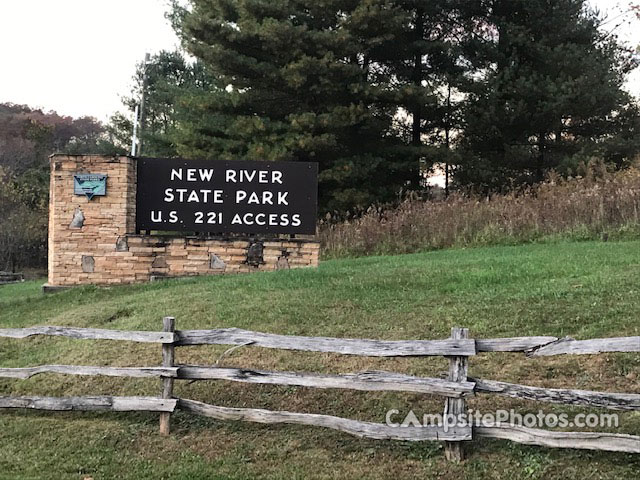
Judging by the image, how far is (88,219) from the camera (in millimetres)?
11273

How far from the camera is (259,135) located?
19156mm

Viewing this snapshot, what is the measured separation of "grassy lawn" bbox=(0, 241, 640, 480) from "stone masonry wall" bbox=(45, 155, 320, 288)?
4.46 ft

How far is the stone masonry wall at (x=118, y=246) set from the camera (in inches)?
442

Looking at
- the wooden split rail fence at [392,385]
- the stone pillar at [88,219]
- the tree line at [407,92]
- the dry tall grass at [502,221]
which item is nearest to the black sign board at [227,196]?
the stone pillar at [88,219]

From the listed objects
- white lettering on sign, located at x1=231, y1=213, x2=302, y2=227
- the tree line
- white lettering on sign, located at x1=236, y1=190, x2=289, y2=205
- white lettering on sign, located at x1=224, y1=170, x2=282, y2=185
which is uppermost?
the tree line

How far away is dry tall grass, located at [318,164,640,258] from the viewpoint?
12.0 meters

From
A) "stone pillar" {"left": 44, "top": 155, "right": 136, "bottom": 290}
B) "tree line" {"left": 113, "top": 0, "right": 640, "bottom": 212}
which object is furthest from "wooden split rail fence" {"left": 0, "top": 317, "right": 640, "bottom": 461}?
"tree line" {"left": 113, "top": 0, "right": 640, "bottom": 212}

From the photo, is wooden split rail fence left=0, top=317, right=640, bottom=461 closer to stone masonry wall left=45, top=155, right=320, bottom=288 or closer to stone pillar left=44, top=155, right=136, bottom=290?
stone masonry wall left=45, top=155, right=320, bottom=288

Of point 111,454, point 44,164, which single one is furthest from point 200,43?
point 44,164

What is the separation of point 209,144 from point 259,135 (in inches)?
82.2

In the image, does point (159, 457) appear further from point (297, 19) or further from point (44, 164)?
point (44, 164)

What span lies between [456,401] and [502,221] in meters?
9.20

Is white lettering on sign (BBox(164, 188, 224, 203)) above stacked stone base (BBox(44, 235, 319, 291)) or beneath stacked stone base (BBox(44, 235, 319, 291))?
above

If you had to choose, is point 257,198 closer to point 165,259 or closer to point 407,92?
point 165,259
